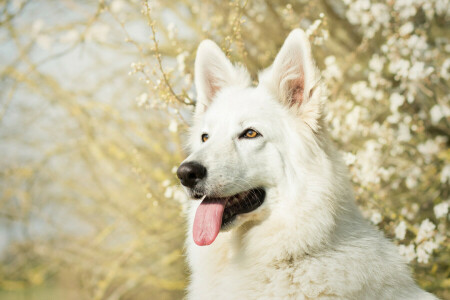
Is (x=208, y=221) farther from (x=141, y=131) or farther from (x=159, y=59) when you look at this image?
(x=141, y=131)

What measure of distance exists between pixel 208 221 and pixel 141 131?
4006 millimetres

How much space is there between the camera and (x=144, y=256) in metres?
6.44

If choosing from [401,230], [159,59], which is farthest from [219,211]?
[401,230]

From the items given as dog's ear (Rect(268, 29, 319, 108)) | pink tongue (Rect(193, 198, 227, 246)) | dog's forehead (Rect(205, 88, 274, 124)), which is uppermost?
dog's ear (Rect(268, 29, 319, 108))

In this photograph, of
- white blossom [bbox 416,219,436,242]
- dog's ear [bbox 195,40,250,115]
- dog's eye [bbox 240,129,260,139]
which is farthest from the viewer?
white blossom [bbox 416,219,436,242]

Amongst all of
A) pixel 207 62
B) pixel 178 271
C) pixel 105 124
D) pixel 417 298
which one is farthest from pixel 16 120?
pixel 417 298

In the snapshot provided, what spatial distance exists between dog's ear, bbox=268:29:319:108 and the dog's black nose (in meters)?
0.84

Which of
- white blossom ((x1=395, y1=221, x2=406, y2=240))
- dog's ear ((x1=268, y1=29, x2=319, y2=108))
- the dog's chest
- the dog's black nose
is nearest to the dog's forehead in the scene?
dog's ear ((x1=268, y1=29, x2=319, y2=108))

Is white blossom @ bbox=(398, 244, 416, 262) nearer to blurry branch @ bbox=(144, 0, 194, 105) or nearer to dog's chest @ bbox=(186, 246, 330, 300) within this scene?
dog's chest @ bbox=(186, 246, 330, 300)

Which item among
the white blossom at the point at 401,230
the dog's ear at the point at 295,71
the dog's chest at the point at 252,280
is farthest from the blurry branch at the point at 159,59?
the white blossom at the point at 401,230

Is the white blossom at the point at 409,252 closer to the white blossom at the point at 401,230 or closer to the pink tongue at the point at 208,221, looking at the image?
the white blossom at the point at 401,230

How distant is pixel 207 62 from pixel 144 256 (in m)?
4.27

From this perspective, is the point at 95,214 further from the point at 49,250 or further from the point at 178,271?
the point at 178,271

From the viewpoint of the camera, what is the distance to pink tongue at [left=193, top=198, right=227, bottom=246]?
2.41 meters
